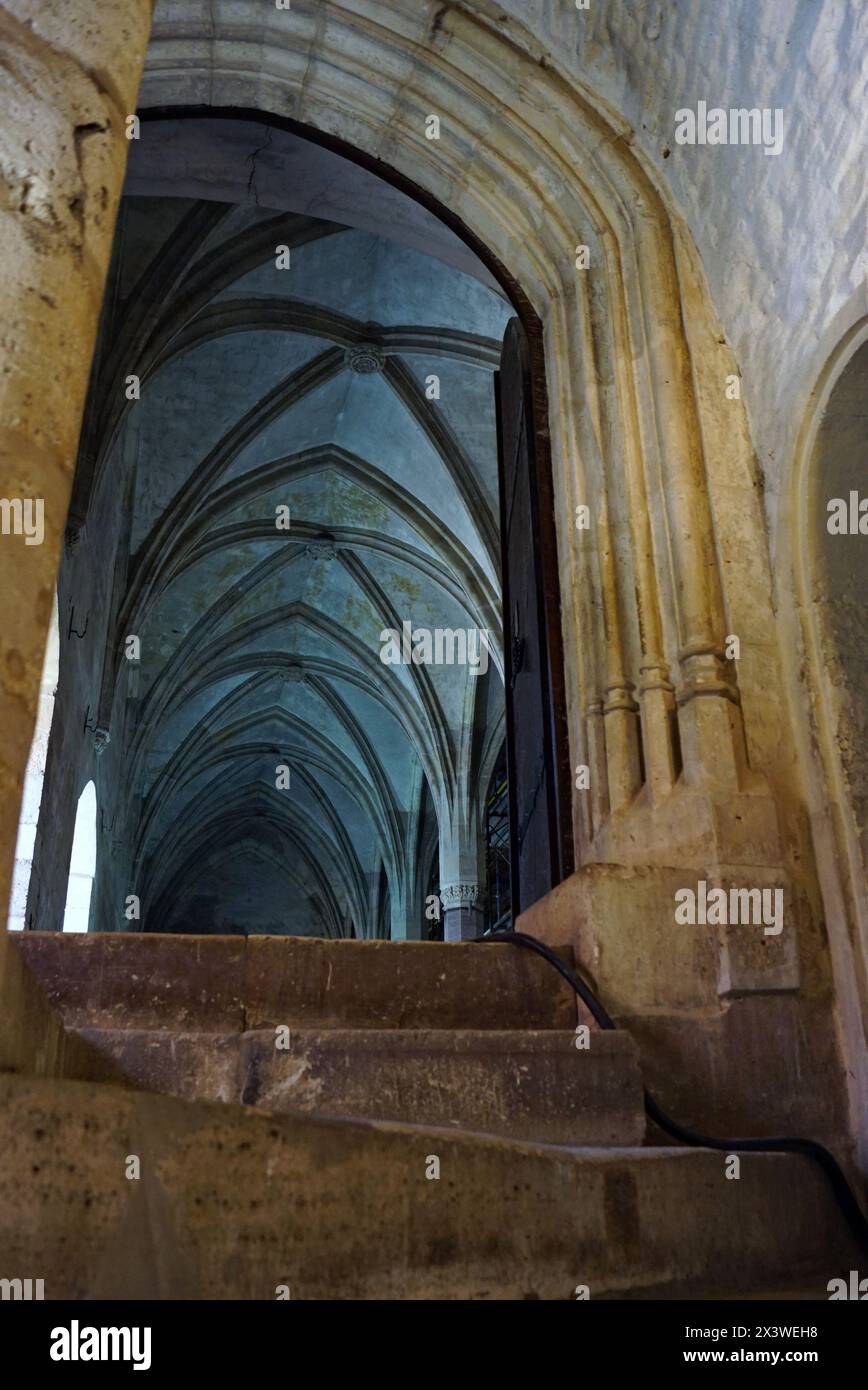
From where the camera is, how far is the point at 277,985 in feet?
9.38

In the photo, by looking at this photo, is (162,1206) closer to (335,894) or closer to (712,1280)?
(712,1280)

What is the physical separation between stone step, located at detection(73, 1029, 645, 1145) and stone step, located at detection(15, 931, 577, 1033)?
0.25m

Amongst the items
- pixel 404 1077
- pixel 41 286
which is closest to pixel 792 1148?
pixel 404 1077

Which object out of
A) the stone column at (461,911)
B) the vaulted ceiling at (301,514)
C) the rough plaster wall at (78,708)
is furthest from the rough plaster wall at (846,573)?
the stone column at (461,911)

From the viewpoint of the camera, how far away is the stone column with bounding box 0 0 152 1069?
4.98 feet

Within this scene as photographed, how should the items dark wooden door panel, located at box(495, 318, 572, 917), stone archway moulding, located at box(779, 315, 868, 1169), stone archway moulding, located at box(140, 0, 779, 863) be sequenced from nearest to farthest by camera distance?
stone archway moulding, located at box(779, 315, 868, 1169), stone archway moulding, located at box(140, 0, 779, 863), dark wooden door panel, located at box(495, 318, 572, 917)

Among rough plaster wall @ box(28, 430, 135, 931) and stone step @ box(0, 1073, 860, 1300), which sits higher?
rough plaster wall @ box(28, 430, 135, 931)

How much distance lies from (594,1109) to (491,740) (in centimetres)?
1287

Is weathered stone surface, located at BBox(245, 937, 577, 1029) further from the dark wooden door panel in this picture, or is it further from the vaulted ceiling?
the vaulted ceiling

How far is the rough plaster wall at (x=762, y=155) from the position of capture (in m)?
3.27

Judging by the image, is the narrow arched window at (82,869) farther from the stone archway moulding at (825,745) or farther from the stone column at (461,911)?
the stone archway moulding at (825,745)

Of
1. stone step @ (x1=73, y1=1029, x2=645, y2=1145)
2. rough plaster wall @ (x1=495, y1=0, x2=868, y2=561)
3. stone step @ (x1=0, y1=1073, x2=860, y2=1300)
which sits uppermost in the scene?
rough plaster wall @ (x1=495, y1=0, x2=868, y2=561)

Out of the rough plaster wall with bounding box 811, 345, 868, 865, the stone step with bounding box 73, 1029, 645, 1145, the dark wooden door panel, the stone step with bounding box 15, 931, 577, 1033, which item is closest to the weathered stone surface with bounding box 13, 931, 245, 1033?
the stone step with bounding box 15, 931, 577, 1033

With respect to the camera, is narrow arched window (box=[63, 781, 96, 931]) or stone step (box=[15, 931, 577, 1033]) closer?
stone step (box=[15, 931, 577, 1033])
